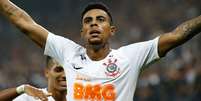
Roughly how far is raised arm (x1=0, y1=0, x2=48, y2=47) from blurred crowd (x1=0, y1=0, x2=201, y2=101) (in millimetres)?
3918

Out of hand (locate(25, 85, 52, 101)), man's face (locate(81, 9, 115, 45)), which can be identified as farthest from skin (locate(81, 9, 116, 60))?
hand (locate(25, 85, 52, 101))

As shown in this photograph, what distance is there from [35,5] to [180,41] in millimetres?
6117

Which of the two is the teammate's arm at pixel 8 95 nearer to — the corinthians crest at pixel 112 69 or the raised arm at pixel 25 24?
the raised arm at pixel 25 24

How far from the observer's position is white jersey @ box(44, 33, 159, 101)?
4797 mm

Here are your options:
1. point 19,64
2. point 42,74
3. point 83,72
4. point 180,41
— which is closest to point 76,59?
point 83,72

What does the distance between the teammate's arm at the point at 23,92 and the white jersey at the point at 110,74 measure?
0.27m

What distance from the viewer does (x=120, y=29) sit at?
33.7 feet

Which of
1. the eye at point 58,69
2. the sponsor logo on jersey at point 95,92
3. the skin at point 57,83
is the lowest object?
the sponsor logo on jersey at point 95,92

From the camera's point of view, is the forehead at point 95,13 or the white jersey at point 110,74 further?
the forehead at point 95,13

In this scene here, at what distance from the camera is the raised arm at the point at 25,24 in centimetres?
510

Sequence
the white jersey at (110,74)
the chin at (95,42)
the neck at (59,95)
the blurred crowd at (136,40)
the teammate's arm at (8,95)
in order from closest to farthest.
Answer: the white jersey at (110,74) → the chin at (95,42) → the teammate's arm at (8,95) → the neck at (59,95) → the blurred crowd at (136,40)

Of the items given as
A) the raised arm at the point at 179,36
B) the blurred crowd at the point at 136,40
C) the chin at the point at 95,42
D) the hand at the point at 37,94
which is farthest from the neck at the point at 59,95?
the blurred crowd at the point at 136,40

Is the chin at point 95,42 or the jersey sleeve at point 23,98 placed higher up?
the chin at point 95,42

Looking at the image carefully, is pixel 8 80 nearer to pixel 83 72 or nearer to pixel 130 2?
pixel 130 2
